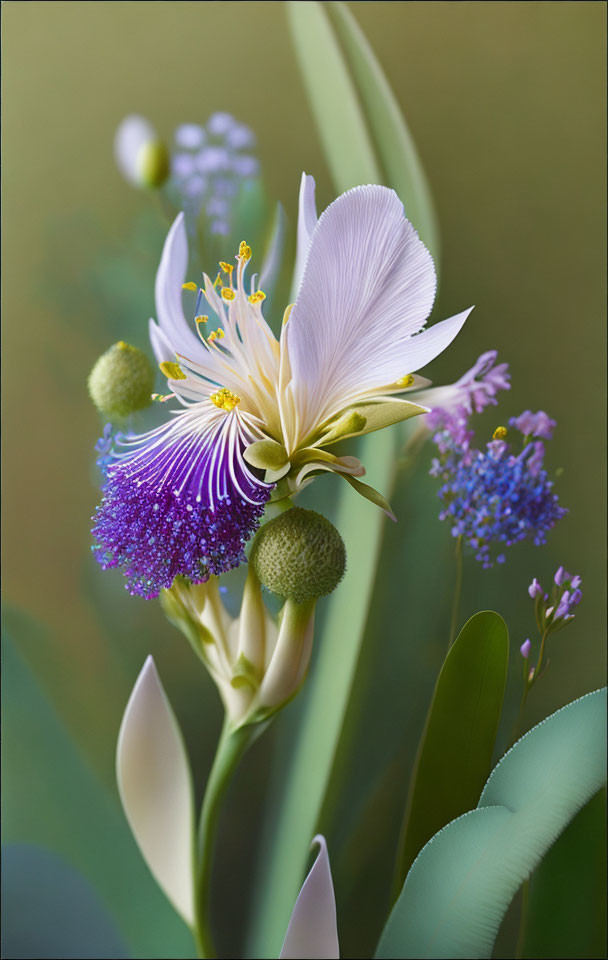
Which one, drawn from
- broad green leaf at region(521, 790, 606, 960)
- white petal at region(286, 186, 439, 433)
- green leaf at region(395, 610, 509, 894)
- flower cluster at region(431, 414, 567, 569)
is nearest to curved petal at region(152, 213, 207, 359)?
white petal at region(286, 186, 439, 433)

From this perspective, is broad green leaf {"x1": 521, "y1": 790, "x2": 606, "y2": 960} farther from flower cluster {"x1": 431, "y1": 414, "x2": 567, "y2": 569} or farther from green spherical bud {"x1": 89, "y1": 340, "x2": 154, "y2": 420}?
green spherical bud {"x1": 89, "y1": 340, "x2": 154, "y2": 420}

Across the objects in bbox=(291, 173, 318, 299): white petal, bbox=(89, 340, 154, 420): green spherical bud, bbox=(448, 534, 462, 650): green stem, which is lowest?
bbox=(448, 534, 462, 650): green stem

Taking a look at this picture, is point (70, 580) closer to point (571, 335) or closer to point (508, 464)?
point (508, 464)

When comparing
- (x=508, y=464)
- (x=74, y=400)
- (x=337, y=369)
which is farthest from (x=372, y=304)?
(x=74, y=400)

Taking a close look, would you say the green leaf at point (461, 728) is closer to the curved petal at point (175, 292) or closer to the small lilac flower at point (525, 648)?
the small lilac flower at point (525, 648)

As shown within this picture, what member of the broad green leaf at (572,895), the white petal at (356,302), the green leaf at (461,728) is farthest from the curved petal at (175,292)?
the broad green leaf at (572,895)

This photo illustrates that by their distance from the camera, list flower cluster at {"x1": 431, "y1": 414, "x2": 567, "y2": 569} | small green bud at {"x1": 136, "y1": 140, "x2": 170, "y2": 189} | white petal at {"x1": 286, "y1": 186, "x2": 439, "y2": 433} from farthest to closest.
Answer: small green bud at {"x1": 136, "y1": 140, "x2": 170, "y2": 189}
flower cluster at {"x1": 431, "y1": 414, "x2": 567, "y2": 569}
white petal at {"x1": 286, "y1": 186, "x2": 439, "y2": 433}

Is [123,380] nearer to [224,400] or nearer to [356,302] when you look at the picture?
[224,400]
